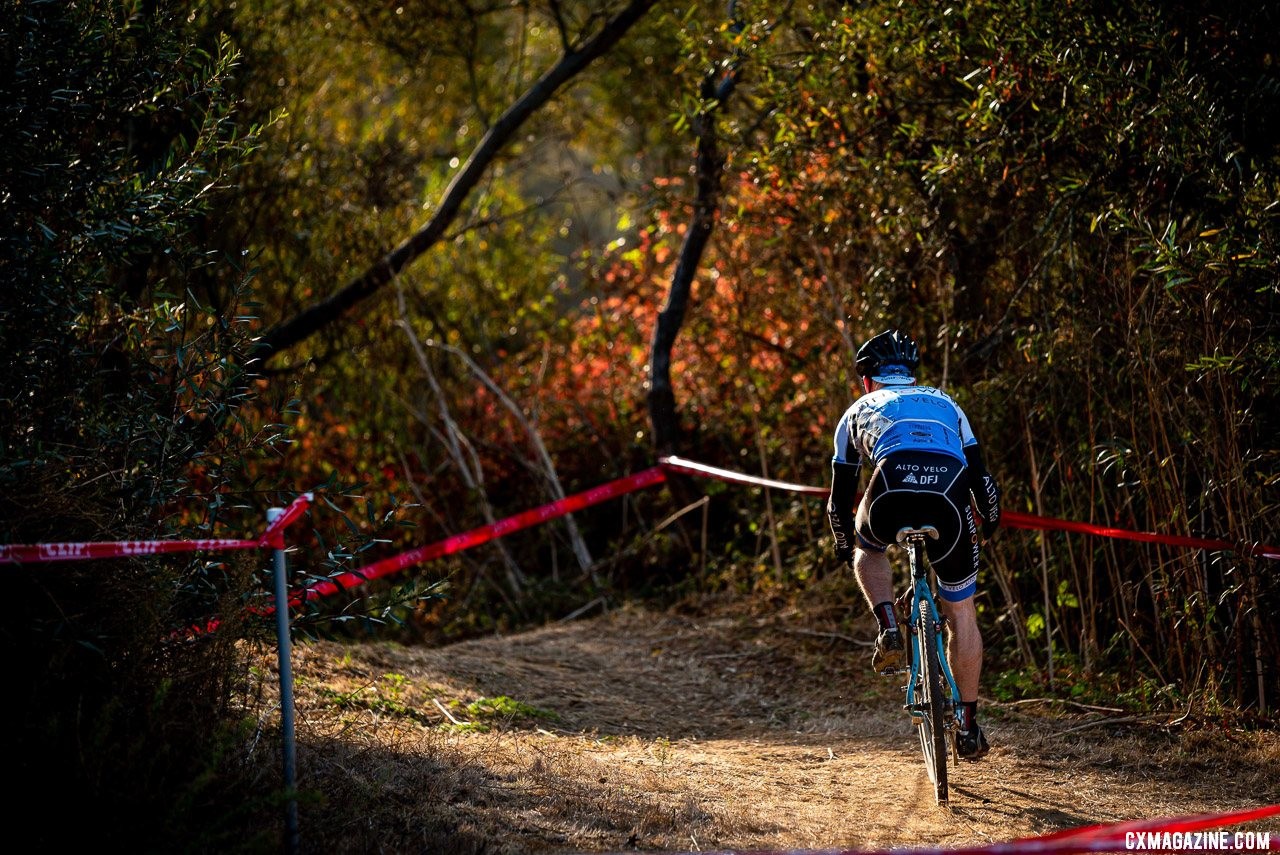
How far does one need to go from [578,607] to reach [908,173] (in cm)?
463

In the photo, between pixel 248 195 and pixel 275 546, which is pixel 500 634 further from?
pixel 275 546

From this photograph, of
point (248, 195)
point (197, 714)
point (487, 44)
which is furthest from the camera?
point (487, 44)

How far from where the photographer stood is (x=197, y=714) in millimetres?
4293

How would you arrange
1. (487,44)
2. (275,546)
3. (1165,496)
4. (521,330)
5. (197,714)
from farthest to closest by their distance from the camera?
(487,44)
(521,330)
(1165,496)
(197,714)
(275,546)

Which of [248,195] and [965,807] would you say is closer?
[965,807]

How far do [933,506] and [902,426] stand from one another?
14.0 inches

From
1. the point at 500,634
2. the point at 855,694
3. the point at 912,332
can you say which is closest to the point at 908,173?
the point at 912,332

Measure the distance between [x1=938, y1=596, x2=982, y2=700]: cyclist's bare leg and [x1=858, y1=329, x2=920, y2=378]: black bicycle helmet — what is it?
108 cm

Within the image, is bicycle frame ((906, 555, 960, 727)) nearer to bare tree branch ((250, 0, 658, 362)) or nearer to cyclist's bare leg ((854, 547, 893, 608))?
cyclist's bare leg ((854, 547, 893, 608))

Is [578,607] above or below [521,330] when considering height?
below

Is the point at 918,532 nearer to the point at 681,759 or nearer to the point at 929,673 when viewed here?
the point at 929,673

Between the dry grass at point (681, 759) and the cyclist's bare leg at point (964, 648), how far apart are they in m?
0.48

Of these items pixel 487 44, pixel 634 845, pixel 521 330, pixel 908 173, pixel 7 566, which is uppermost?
pixel 487 44

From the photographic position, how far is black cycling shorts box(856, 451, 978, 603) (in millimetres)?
5117
